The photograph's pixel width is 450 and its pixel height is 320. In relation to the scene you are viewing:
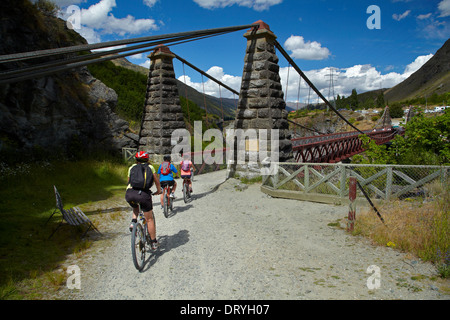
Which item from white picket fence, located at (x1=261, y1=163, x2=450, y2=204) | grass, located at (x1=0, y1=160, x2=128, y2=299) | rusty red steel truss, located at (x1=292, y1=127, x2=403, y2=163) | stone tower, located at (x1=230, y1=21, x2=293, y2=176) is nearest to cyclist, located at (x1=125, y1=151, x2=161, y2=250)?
grass, located at (x1=0, y1=160, x2=128, y2=299)

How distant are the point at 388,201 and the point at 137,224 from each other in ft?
16.8

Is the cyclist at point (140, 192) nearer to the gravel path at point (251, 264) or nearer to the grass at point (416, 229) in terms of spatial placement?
the gravel path at point (251, 264)

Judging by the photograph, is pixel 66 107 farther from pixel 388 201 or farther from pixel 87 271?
pixel 388 201

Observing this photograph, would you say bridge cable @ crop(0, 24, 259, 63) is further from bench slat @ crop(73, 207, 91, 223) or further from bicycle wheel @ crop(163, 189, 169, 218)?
bicycle wheel @ crop(163, 189, 169, 218)

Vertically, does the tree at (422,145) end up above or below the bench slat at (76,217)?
above

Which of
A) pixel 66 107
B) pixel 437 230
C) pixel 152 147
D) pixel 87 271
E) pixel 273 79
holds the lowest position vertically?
pixel 87 271

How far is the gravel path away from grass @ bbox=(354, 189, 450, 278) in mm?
171

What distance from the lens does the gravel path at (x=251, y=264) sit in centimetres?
312

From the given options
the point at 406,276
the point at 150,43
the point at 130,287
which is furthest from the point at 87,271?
the point at 150,43

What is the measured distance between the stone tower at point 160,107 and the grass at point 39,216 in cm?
245

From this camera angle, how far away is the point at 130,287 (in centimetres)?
333

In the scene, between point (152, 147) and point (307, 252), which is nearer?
point (307, 252)

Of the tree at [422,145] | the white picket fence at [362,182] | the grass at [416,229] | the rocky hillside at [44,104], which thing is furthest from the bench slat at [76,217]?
the tree at [422,145]

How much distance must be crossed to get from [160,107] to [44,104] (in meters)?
4.22
